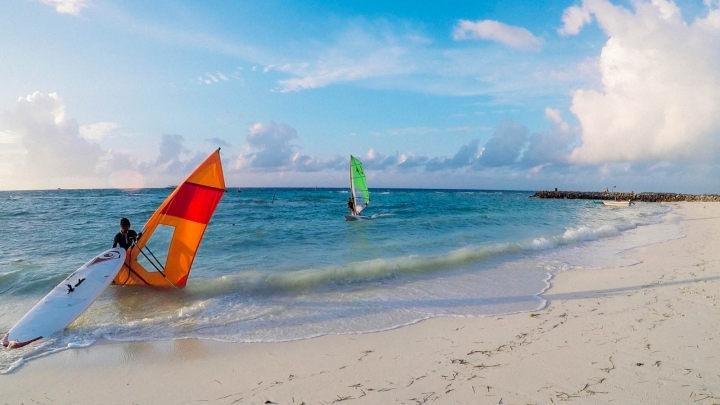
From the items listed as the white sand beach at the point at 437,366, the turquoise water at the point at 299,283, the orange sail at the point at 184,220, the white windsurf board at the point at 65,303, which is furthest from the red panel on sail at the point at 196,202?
the white sand beach at the point at 437,366

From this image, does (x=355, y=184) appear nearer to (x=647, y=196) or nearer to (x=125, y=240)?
(x=125, y=240)

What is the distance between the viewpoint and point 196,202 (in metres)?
8.80

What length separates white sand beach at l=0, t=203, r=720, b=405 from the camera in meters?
4.02

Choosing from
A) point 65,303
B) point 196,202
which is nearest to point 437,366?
point 65,303

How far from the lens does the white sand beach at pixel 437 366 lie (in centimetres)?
402

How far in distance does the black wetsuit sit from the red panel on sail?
0.97 meters

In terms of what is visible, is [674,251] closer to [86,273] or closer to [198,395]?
[198,395]

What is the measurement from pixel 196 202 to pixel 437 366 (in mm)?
6641

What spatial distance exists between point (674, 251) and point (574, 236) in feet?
12.3

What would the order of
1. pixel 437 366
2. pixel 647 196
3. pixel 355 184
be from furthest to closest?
pixel 647 196 < pixel 355 184 < pixel 437 366

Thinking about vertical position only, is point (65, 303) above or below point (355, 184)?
below

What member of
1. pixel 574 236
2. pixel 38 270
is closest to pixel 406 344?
pixel 38 270

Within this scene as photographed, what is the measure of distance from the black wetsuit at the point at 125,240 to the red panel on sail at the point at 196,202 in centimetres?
97

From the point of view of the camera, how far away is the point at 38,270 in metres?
10.1
